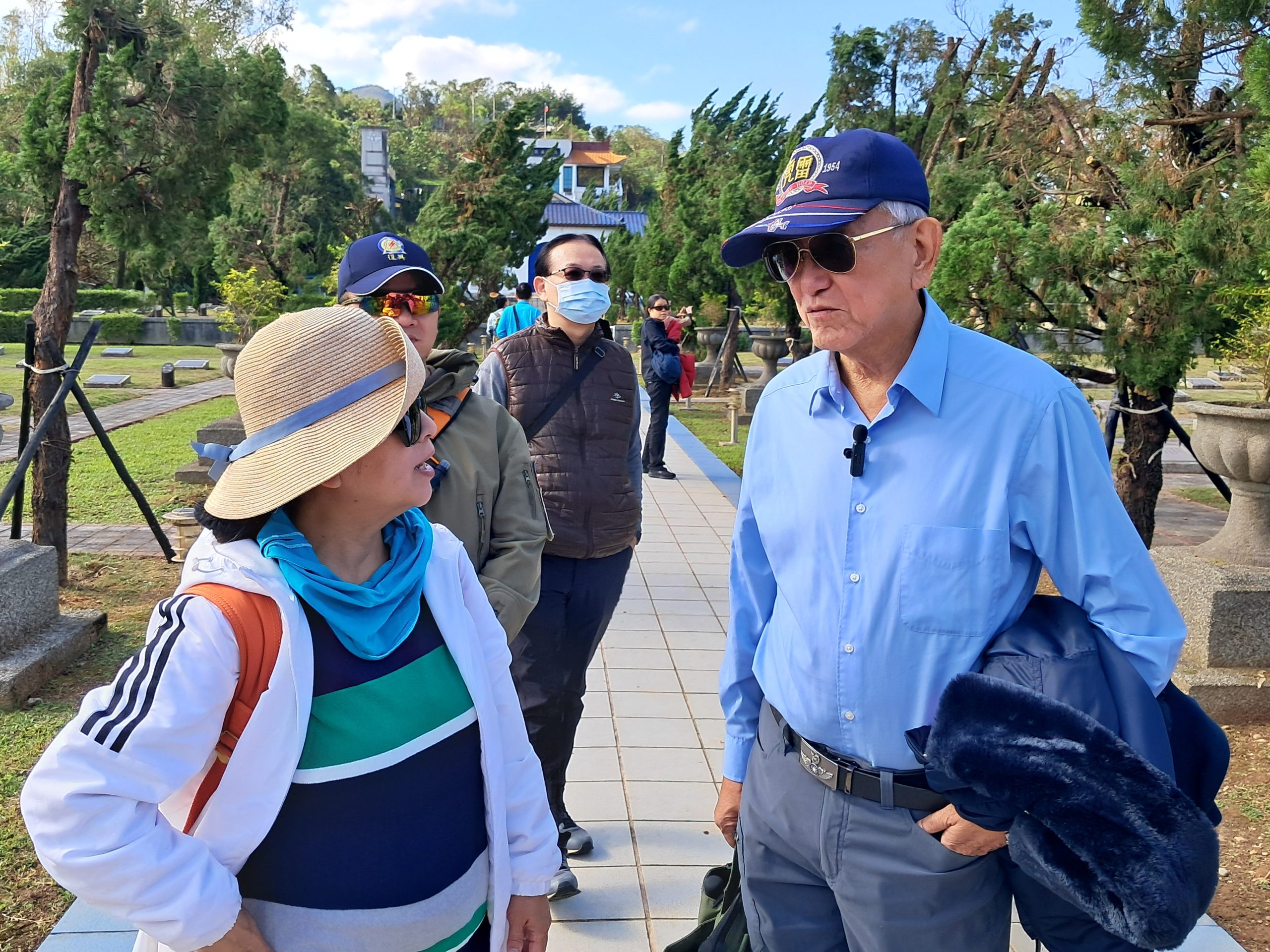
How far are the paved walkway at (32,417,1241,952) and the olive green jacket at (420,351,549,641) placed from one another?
1170 mm

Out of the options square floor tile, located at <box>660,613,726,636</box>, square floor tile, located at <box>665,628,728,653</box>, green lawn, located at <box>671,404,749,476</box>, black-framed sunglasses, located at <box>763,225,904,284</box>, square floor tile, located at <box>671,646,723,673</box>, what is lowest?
green lawn, located at <box>671,404,749,476</box>

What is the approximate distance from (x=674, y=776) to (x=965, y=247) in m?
4.08

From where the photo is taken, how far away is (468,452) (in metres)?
2.79

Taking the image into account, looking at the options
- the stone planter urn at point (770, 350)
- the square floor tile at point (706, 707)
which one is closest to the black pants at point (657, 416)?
the stone planter urn at point (770, 350)

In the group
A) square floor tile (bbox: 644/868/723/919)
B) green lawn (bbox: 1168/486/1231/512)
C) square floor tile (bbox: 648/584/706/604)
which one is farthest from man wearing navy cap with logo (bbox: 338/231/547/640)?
green lawn (bbox: 1168/486/1231/512)

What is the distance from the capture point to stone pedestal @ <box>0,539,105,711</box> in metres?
4.92

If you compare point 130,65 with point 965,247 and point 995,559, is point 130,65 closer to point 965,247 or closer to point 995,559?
point 965,247

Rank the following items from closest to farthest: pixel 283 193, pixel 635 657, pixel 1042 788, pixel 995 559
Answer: pixel 1042 788
pixel 995 559
pixel 635 657
pixel 283 193

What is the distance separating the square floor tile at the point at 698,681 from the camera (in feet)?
18.0

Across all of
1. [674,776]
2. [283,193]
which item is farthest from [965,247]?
[283,193]

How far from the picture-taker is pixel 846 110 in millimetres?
15102

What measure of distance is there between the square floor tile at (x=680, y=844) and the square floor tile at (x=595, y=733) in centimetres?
77

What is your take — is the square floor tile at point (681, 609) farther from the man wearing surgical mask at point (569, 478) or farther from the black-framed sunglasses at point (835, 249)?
the black-framed sunglasses at point (835, 249)

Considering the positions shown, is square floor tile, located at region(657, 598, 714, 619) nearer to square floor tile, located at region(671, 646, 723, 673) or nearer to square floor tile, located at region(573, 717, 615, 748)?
square floor tile, located at region(671, 646, 723, 673)
